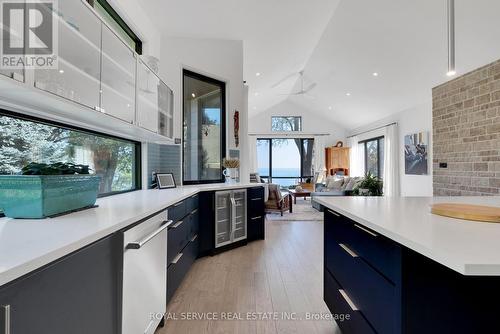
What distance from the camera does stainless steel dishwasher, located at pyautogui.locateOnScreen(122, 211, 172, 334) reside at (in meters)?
1.29

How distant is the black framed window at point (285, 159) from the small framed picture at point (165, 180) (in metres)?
7.19

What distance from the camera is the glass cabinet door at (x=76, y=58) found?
1266mm

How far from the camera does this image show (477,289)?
107 cm

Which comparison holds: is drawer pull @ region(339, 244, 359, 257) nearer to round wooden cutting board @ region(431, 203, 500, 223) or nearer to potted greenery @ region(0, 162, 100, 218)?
round wooden cutting board @ region(431, 203, 500, 223)

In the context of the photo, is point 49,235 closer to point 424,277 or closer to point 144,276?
point 144,276

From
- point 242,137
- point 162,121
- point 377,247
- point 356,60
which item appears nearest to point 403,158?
point 356,60

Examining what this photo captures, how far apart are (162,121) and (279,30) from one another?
8.49 feet

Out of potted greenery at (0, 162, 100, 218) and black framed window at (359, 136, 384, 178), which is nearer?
potted greenery at (0, 162, 100, 218)

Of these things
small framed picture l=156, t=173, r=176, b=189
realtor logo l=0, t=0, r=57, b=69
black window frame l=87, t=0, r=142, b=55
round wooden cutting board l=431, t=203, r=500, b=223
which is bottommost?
round wooden cutting board l=431, t=203, r=500, b=223

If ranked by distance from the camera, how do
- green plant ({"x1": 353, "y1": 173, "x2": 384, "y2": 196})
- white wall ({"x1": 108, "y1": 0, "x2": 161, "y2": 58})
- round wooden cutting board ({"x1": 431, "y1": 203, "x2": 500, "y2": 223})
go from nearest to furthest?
round wooden cutting board ({"x1": 431, "y1": 203, "x2": 500, "y2": 223})
white wall ({"x1": 108, "y1": 0, "x2": 161, "y2": 58})
green plant ({"x1": 353, "y1": 173, "x2": 384, "y2": 196})

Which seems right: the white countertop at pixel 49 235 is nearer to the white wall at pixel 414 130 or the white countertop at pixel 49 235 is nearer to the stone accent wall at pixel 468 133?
the stone accent wall at pixel 468 133

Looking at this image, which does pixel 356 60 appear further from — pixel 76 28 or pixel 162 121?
pixel 76 28

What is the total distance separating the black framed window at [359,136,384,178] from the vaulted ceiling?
1.48m

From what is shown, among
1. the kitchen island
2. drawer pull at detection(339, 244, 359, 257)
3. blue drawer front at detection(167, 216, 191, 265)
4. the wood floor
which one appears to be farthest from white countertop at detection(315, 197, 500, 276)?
blue drawer front at detection(167, 216, 191, 265)
